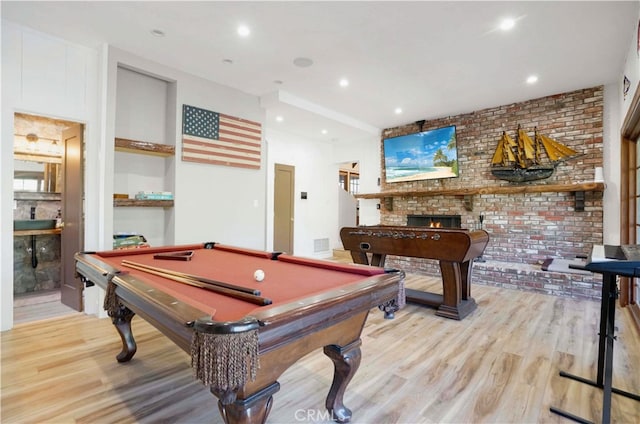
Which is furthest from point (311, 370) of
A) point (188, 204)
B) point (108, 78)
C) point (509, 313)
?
point (108, 78)

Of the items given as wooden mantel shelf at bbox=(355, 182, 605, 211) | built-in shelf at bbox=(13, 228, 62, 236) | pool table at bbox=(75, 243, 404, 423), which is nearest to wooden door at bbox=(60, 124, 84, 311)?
built-in shelf at bbox=(13, 228, 62, 236)

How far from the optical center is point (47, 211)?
4.54 m

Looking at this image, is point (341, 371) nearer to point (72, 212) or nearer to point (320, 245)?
point (72, 212)

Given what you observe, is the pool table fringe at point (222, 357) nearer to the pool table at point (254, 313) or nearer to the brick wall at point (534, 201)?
the pool table at point (254, 313)

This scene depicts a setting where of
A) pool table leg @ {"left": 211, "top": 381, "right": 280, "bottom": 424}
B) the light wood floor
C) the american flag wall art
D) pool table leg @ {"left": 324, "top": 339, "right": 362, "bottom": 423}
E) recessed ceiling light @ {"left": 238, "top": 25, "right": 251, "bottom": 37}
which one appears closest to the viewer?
pool table leg @ {"left": 211, "top": 381, "right": 280, "bottom": 424}

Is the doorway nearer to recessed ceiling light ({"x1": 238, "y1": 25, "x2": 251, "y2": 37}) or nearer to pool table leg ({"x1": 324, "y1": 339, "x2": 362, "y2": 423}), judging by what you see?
recessed ceiling light ({"x1": 238, "y1": 25, "x2": 251, "y2": 37})

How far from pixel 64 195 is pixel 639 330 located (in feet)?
21.3

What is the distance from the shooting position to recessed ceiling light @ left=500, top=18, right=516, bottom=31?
9.59 ft

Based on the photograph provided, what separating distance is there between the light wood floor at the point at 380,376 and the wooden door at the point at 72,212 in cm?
57

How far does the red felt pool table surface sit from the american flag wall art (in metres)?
1.97

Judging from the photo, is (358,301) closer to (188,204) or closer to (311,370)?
(311,370)

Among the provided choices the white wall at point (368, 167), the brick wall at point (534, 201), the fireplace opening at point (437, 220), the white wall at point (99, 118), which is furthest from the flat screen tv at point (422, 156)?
the white wall at point (99, 118)

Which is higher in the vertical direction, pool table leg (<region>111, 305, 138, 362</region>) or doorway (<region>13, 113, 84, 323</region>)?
doorway (<region>13, 113, 84, 323</region>)

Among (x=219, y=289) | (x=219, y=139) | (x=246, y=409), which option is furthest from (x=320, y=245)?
(x=246, y=409)
